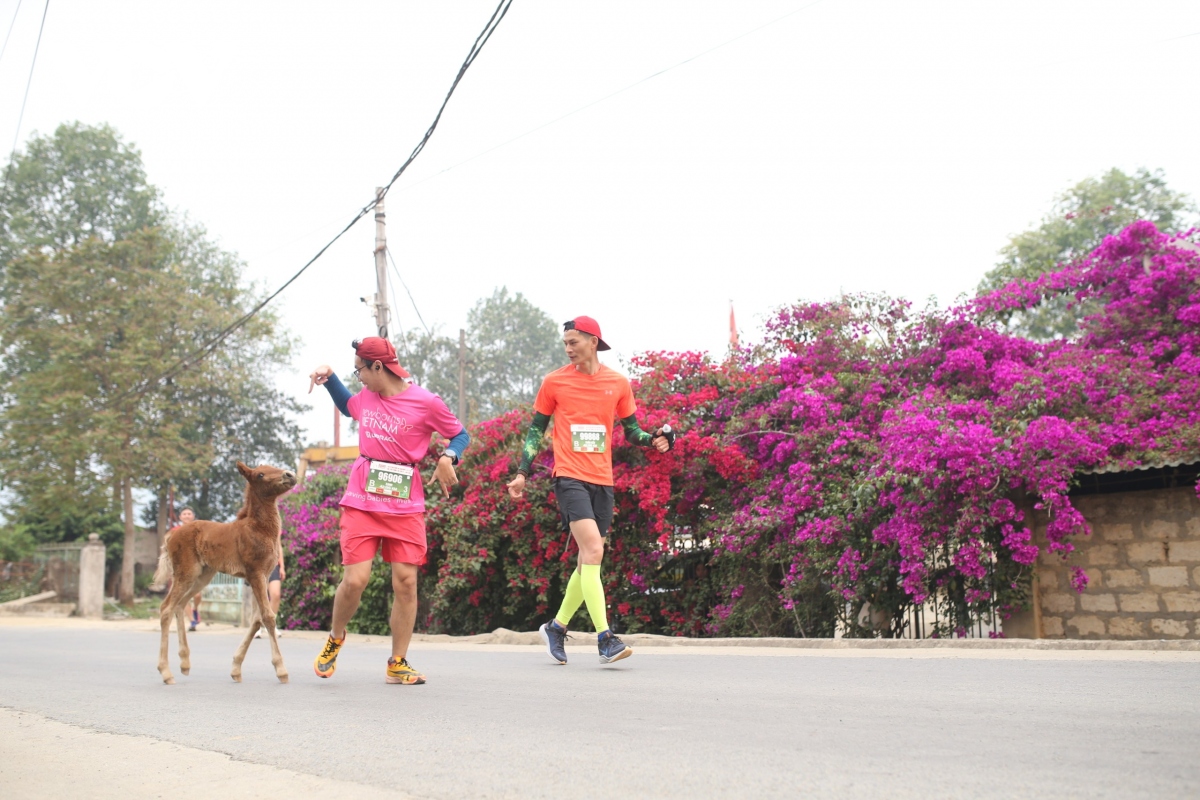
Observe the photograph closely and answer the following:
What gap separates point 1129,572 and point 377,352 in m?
7.61

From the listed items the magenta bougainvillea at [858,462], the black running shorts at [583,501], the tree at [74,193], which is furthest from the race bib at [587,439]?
the tree at [74,193]

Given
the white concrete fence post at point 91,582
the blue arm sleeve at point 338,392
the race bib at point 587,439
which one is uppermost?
the blue arm sleeve at point 338,392

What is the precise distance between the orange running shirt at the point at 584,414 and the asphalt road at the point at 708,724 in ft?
4.49

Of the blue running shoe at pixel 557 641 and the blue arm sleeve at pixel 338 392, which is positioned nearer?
the blue arm sleeve at pixel 338 392

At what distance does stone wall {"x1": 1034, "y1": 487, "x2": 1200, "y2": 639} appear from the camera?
9.62 metres

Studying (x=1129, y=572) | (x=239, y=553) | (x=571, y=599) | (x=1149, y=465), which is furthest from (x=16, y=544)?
(x=1149, y=465)

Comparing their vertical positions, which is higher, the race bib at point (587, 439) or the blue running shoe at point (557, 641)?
the race bib at point (587, 439)

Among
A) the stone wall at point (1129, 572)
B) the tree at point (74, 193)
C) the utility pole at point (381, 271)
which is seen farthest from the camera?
the tree at point (74, 193)

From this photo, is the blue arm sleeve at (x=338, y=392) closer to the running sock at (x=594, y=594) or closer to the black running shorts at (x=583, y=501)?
the black running shorts at (x=583, y=501)

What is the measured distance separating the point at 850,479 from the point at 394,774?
7957 mm

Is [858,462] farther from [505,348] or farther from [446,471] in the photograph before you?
[505,348]

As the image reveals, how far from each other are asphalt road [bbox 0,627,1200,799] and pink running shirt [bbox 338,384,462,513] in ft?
3.73

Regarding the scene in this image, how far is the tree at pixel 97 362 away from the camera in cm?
3406

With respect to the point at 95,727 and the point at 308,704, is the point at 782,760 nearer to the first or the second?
the point at 308,704
